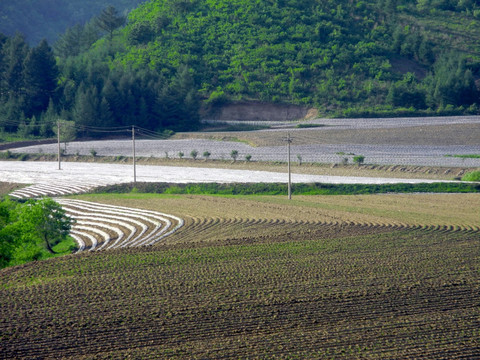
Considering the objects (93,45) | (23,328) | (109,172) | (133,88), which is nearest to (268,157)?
(109,172)

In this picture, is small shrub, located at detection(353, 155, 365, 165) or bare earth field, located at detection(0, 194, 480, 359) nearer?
bare earth field, located at detection(0, 194, 480, 359)

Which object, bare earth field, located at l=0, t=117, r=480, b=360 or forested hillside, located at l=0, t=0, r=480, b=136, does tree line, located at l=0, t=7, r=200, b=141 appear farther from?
bare earth field, located at l=0, t=117, r=480, b=360

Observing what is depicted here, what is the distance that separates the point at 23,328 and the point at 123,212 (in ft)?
62.3

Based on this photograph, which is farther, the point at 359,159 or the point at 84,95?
the point at 84,95

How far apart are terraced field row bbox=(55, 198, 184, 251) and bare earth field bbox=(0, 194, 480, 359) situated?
134cm

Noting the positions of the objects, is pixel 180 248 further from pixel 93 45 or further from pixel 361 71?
pixel 93 45

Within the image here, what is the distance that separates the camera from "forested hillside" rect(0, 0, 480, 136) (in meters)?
72.4

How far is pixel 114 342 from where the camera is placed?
45.4 ft

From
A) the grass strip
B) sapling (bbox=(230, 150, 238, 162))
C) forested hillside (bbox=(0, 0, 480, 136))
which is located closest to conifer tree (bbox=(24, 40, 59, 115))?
forested hillside (bbox=(0, 0, 480, 136))

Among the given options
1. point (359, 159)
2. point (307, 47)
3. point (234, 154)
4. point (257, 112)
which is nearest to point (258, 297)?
point (359, 159)

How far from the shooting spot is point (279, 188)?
4269 cm

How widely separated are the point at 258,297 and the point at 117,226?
1483 cm

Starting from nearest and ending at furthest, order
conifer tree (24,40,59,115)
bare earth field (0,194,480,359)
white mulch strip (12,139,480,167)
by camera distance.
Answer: bare earth field (0,194,480,359) < white mulch strip (12,139,480,167) < conifer tree (24,40,59,115)

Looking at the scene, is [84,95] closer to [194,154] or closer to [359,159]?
[194,154]
